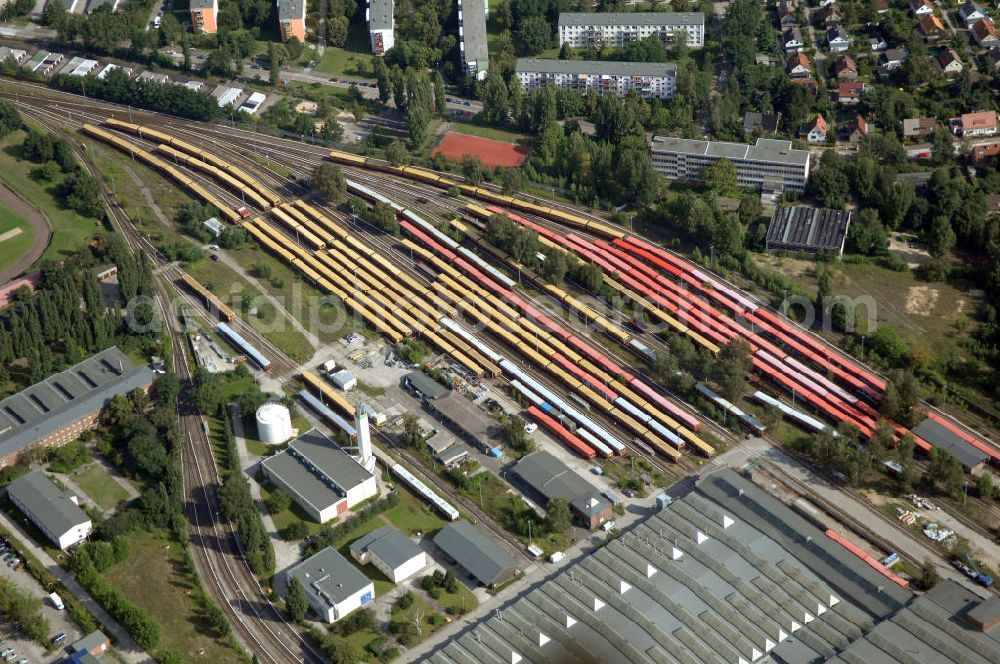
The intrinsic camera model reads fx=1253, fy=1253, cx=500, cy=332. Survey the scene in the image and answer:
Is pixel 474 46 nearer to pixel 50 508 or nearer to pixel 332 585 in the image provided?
pixel 50 508

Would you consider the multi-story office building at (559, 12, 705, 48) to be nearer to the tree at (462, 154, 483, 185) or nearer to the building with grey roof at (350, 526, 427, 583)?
the tree at (462, 154, 483, 185)

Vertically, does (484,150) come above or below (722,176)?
above

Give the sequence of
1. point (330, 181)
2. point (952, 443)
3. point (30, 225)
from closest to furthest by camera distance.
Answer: point (952, 443)
point (30, 225)
point (330, 181)

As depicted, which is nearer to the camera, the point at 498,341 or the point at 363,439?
the point at 363,439

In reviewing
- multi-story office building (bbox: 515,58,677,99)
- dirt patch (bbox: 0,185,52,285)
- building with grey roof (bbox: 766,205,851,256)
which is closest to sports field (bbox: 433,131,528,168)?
multi-story office building (bbox: 515,58,677,99)

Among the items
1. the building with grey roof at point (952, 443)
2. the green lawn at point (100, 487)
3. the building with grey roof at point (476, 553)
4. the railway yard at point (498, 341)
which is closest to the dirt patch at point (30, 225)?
the railway yard at point (498, 341)

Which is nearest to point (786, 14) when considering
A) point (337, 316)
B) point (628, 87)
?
point (628, 87)

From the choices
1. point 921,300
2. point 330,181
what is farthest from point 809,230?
point 330,181
